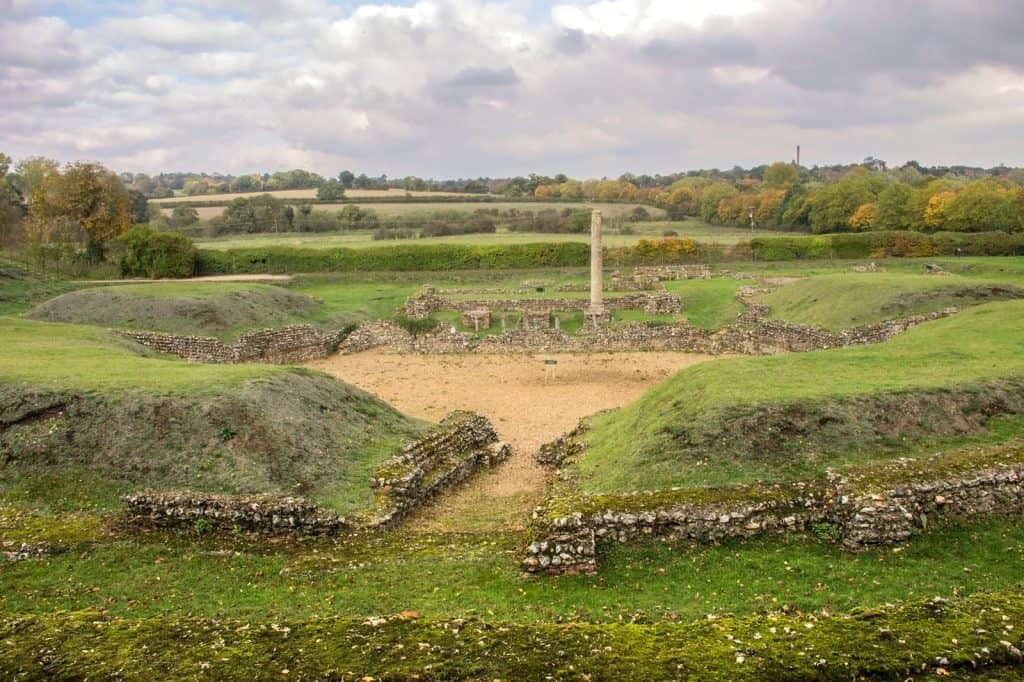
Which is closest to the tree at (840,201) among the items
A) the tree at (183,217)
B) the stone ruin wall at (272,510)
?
the stone ruin wall at (272,510)

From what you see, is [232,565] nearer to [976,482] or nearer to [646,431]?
[646,431]

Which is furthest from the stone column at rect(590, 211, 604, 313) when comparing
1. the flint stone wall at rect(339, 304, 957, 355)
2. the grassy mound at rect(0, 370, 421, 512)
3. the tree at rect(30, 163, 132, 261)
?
the tree at rect(30, 163, 132, 261)

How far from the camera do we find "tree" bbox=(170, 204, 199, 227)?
320ft

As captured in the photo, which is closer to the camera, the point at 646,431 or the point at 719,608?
the point at 719,608

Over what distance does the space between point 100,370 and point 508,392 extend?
15904 mm

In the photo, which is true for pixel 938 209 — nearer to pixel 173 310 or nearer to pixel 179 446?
pixel 173 310

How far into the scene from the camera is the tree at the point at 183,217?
320 ft

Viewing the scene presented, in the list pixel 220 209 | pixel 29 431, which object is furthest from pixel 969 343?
pixel 220 209

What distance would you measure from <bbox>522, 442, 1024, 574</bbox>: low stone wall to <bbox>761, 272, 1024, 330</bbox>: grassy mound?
76.8ft

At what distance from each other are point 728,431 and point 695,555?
436 cm

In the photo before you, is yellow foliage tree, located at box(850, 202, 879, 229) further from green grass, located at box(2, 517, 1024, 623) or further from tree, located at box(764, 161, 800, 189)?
green grass, located at box(2, 517, 1024, 623)

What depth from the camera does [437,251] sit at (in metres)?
65.8

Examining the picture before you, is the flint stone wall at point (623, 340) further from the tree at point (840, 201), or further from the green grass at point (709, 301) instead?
the tree at point (840, 201)

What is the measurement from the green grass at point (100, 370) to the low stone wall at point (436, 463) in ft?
16.0
